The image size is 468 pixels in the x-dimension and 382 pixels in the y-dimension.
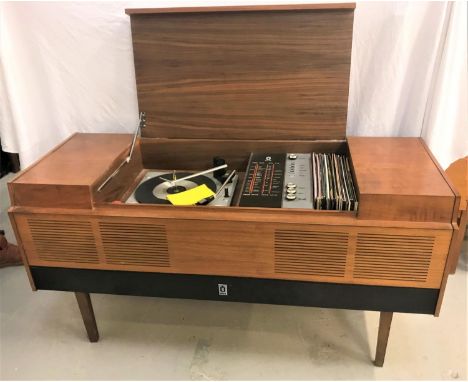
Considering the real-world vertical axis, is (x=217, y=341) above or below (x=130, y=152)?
below

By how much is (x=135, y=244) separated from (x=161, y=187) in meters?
0.25

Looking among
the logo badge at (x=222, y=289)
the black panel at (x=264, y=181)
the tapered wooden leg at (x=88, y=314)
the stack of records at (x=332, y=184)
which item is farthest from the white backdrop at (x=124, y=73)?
the logo badge at (x=222, y=289)

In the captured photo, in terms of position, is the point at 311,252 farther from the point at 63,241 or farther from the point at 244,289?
the point at 63,241

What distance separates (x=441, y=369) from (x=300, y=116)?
88 centimetres

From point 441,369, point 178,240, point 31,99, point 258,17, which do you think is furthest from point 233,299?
point 31,99

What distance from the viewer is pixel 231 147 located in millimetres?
1470

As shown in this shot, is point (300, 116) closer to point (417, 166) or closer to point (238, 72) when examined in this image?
point (238, 72)

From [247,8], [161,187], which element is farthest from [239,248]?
[247,8]

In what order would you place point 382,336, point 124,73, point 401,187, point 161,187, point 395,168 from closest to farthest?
point 401,187, point 395,168, point 382,336, point 161,187, point 124,73

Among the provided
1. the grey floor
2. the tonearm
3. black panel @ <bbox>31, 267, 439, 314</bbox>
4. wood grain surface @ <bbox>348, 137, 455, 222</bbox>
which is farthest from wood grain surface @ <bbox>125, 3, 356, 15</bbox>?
the grey floor

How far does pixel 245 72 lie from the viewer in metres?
1.38

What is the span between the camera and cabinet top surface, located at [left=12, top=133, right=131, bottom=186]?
1.18 metres

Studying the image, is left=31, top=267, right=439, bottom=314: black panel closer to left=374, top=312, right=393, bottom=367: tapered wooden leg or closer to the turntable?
left=374, top=312, right=393, bottom=367: tapered wooden leg

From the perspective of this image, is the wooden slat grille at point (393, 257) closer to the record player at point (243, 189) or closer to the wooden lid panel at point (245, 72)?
the record player at point (243, 189)
